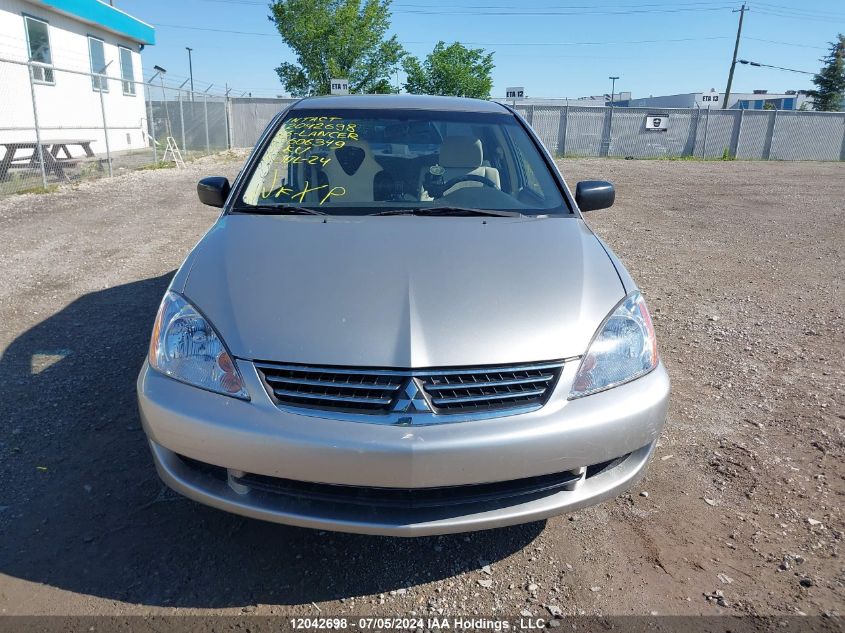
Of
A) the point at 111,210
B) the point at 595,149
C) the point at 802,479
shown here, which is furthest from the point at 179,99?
the point at 802,479

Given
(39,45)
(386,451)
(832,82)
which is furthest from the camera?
(832,82)

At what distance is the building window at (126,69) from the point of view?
21.6m

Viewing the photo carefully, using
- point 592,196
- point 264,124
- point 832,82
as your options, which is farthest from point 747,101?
point 592,196

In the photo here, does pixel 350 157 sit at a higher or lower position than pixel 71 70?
lower

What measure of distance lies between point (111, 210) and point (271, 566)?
30.5 feet

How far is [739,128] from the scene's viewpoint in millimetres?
28016

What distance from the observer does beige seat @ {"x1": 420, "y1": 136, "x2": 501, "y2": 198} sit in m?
3.53

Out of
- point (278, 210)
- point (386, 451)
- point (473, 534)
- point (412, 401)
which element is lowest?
point (473, 534)

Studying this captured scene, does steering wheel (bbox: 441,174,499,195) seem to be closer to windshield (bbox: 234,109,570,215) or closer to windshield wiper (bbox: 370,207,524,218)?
windshield (bbox: 234,109,570,215)

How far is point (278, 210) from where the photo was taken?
3.09 m

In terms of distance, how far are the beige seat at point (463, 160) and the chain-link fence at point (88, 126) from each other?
10.3 metres

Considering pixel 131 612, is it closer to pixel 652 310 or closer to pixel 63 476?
pixel 63 476

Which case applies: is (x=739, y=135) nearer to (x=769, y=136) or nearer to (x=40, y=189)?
(x=769, y=136)

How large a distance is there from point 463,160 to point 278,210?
114cm
